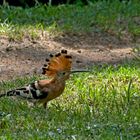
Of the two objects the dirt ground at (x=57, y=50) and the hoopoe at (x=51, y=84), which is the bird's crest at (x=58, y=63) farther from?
the dirt ground at (x=57, y=50)

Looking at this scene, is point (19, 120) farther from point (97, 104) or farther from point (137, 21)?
point (137, 21)

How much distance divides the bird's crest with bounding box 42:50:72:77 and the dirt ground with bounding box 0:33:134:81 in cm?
210

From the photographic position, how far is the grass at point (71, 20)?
34.3 ft

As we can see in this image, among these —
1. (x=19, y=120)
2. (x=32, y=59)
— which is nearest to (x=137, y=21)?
(x=32, y=59)

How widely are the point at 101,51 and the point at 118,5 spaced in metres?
2.71

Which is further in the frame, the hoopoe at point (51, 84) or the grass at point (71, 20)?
the grass at point (71, 20)

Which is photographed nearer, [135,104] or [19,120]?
Result: [19,120]

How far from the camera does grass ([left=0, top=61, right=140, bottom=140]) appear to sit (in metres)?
5.63

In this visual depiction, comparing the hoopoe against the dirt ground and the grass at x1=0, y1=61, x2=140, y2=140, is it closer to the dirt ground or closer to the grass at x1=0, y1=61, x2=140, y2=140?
the grass at x1=0, y1=61, x2=140, y2=140

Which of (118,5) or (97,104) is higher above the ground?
(97,104)

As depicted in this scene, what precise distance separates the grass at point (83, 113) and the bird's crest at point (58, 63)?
353mm

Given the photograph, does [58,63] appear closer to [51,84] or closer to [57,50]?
[51,84]

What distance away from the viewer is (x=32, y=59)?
31.1 ft

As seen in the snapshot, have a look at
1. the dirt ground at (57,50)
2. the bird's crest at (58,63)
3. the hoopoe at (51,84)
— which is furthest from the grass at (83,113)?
the dirt ground at (57,50)
